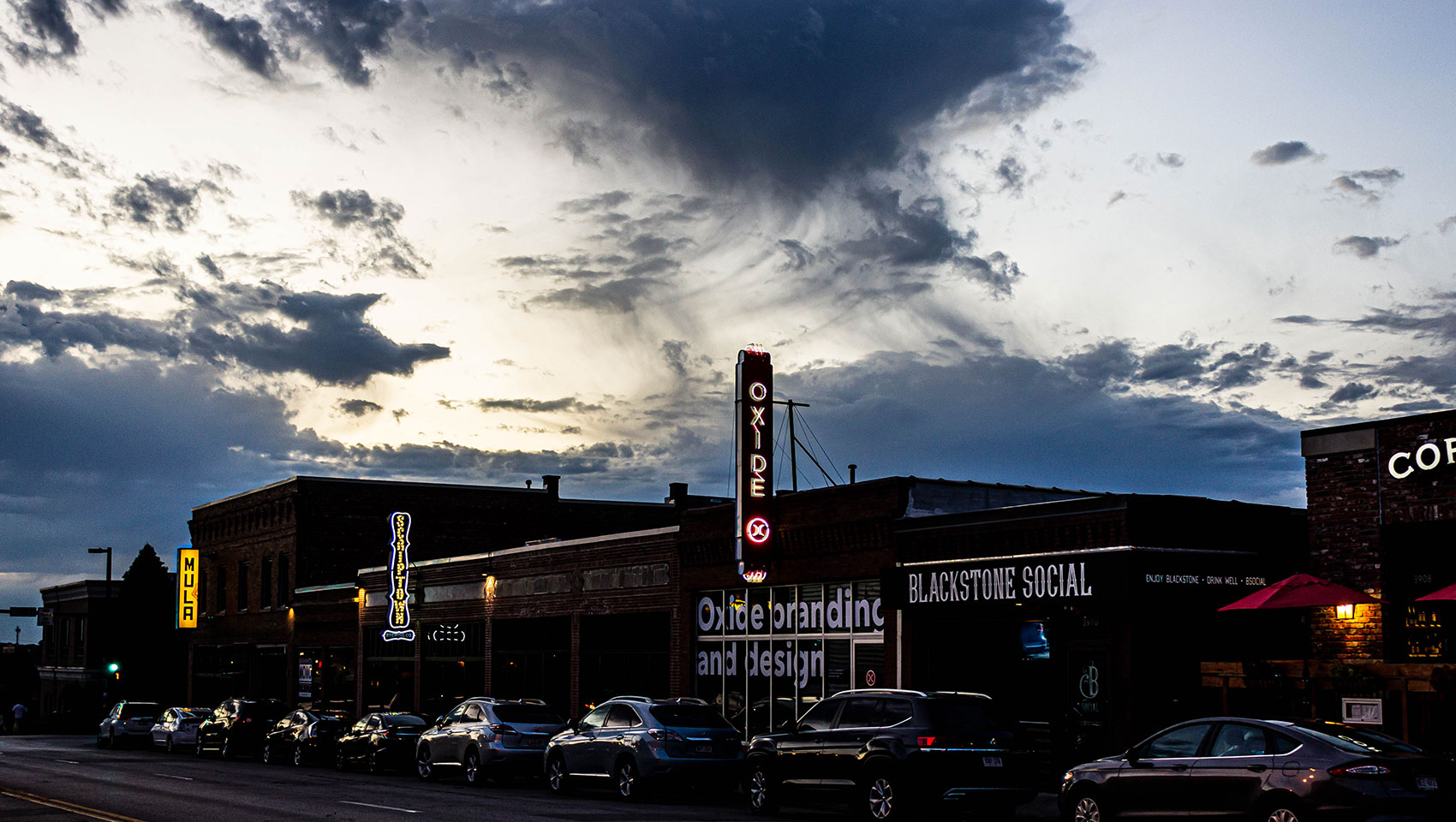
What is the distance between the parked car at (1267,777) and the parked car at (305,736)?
920 inches

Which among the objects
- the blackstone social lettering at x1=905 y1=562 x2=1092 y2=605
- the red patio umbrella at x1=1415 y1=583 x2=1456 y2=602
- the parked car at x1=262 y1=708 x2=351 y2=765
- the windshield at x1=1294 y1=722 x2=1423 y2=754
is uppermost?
the blackstone social lettering at x1=905 y1=562 x2=1092 y2=605

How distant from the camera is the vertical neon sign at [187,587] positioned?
63281 millimetres

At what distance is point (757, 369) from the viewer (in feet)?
98.7

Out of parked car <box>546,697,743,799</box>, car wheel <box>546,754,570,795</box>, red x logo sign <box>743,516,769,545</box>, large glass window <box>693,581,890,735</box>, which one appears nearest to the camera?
parked car <box>546,697,743,799</box>

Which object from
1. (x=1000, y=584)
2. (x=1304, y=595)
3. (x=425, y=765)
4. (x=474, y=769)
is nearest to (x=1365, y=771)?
(x=1304, y=595)

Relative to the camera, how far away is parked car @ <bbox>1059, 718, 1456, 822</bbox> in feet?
46.3

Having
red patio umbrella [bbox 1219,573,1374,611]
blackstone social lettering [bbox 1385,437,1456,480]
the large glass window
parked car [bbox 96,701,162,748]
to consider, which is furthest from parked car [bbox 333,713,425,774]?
blackstone social lettering [bbox 1385,437,1456,480]

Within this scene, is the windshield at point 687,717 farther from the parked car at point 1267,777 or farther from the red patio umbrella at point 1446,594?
the red patio umbrella at point 1446,594

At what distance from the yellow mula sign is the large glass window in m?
38.2

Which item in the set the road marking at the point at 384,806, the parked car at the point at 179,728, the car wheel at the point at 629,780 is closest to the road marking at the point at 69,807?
the road marking at the point at 384,806

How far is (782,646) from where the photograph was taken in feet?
99.2

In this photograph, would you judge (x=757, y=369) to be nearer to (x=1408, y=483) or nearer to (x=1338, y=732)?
(x=1408, y=483)

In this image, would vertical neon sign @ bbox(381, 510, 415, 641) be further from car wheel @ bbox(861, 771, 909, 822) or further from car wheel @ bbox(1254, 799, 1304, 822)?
car wheel @ bbox(1254, 799, 1304, 822)

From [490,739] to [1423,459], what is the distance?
17110 millimetres
